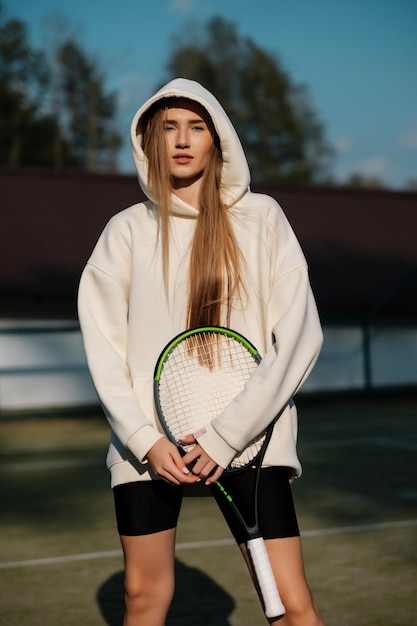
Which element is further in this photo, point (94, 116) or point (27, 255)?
point (94, 116)

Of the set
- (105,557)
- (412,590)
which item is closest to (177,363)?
(412,590)

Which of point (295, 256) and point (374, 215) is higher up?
point (295, 256)

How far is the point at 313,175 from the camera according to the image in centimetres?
5288

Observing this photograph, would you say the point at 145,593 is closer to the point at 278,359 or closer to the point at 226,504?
the point at 226,504

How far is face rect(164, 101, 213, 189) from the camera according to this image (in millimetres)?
2787

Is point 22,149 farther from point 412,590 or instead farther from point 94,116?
point 412,590

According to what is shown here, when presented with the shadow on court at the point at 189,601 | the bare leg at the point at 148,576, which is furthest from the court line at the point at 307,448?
the bare leg at the point at 148,576

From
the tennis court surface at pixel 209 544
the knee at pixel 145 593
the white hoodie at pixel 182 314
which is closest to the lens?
the white hoodie at pixel 182 314

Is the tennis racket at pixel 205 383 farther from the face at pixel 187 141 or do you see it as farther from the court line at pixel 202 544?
the court line at pixel 202 544

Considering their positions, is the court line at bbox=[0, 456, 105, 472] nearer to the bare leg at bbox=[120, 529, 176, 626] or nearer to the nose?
the bare leg at bbox=[120, 529, 176, 626]

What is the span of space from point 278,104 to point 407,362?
38178 millimetres

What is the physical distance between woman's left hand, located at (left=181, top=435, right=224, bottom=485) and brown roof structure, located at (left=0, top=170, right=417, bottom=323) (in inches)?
482

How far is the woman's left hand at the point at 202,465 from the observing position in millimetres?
2520

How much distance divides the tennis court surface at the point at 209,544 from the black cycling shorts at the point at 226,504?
5.26 ft
